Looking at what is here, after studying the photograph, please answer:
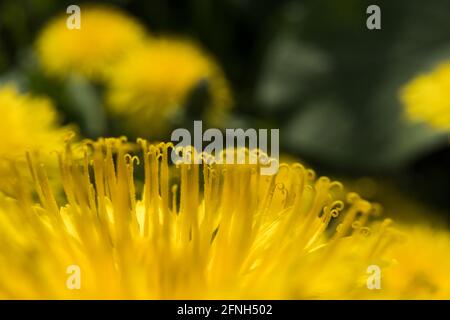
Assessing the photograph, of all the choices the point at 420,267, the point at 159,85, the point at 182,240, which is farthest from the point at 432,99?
the point at 182,240

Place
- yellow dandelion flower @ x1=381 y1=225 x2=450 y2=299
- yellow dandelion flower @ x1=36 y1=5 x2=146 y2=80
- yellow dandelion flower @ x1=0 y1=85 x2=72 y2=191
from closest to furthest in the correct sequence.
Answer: yellow dandelion flower @ x1=381 y1=225 x2=450 y2=299, yellow dandelion flower @ x1=0 y1=85 x2=72 y2=191, yellow dandelion flower @ x1=36 y1=5 x2=146 y2=80

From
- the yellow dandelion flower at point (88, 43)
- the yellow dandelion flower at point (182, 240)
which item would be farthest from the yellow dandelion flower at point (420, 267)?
the yellow dandelion flower at point (88, 43)

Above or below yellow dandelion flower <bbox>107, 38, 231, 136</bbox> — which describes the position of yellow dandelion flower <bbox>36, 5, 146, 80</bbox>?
above

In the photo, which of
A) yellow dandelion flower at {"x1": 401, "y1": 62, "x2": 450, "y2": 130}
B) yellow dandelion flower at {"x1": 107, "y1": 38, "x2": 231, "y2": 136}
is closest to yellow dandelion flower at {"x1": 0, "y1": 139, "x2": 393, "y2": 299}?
yellow dandelion flower at {"x1": 401, "y1": 62, "x2": 450, "y2": 130}

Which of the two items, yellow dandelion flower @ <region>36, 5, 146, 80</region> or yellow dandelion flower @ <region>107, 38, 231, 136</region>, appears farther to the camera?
yellow dandelion flower @ <region>36, 5, 146, 80</region>

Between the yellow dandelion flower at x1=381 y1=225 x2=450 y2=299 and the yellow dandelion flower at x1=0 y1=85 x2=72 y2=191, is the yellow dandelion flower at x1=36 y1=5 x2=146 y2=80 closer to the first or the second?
the yellow dandelion flower at x1=0 y1=85 x2=72 y2=191

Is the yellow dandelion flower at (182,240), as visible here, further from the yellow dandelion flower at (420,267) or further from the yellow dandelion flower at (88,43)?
the yellow dandelion flower at (88,43)
